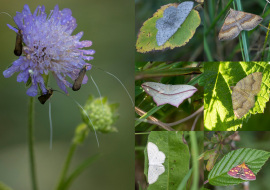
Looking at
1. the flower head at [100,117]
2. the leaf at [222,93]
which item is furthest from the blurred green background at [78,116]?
the leaf at [222,93]

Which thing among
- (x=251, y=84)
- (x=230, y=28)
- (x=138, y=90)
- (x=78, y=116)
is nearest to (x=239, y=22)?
(x=230, y=28)

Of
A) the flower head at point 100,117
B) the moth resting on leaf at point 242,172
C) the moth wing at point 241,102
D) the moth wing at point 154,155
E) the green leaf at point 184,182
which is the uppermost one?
the moth wing at point 241,102

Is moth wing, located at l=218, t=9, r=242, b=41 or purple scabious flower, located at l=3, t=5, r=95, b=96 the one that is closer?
purple scabious flower, located at l=3, t=5, r=95, b=96

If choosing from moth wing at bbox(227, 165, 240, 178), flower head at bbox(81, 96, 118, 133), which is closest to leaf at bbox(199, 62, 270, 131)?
moth wing at bbox(227, 165, 240, 178)

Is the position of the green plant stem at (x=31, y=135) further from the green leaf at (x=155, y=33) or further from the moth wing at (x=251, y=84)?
the moth wing at (x=251, y=84)

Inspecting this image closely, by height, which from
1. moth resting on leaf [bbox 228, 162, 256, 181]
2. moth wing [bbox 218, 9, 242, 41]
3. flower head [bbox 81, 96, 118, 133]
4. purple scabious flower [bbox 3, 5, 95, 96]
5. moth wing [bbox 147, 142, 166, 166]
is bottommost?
moth resting on leaf [bbox 228, 162, 256, 181]

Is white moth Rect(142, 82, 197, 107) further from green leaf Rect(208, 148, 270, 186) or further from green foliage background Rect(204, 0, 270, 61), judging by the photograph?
green leaf Rect(208, 148, 270, 186)

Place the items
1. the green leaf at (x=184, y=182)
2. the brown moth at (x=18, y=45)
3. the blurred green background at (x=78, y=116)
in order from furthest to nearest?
the blurred green background at (x=78, y=116) < the green leaf at (x=184, y=182) < the brown moth at (x=18, y=45)
